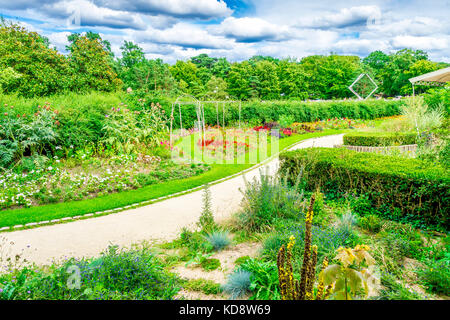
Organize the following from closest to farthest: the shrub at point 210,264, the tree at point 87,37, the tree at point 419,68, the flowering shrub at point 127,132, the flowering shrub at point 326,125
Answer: the shrub at point 210,264 < the flowering shrub at point 127,132 < the flowering shrub at point 326,125 < the tree at point 87,37 < the tree at point 419,68

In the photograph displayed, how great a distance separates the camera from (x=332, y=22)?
192 inches

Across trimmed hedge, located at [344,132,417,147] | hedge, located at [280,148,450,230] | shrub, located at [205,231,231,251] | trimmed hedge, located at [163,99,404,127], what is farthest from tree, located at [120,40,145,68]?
shrub, located at [205,231,231,251]

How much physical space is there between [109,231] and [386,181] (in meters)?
4.50

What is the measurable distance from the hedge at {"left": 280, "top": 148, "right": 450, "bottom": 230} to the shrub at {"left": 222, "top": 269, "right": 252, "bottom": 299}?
2628mm

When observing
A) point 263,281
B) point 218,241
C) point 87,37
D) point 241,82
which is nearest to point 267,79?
point 241,82

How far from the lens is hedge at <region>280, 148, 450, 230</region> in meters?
4.18

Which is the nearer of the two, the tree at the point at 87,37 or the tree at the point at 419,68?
the tree at the point at 87,37

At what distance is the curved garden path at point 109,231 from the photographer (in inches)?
151

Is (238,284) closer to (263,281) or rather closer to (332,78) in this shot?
(263,281)

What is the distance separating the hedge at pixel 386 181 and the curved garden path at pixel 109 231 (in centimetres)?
176

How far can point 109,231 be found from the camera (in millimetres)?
4461

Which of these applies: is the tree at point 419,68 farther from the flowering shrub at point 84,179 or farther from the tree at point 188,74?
the flowering shrub at point 84,179

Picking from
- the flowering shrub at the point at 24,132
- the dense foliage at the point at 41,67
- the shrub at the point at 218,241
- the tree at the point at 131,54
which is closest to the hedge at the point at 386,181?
the shrub at the point at 218,241
